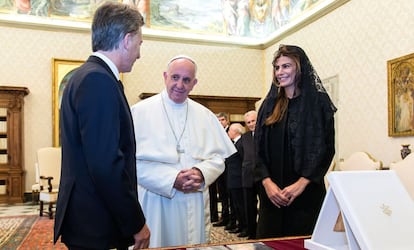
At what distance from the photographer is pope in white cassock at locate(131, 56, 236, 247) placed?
2338 mm

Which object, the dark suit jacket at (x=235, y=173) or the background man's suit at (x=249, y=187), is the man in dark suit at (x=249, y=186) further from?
the dark suit jacket at (x=235, y=173)

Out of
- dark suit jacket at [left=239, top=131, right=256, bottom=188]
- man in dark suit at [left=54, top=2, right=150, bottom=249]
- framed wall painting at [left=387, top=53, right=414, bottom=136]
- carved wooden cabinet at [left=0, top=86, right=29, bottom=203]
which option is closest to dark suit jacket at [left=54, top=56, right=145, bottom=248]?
man in dark suit at [left=54, top=2, right=150, bottom=249]

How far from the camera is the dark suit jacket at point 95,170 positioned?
152 centimetres

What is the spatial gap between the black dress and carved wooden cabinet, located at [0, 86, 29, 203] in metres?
8.11

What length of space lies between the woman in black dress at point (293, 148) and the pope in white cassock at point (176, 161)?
371 millimetres

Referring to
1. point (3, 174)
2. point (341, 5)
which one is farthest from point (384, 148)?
point (3, 174)

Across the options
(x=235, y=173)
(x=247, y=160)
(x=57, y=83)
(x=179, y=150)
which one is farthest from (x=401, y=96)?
(x=57, y=83)

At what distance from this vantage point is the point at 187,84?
2.54m

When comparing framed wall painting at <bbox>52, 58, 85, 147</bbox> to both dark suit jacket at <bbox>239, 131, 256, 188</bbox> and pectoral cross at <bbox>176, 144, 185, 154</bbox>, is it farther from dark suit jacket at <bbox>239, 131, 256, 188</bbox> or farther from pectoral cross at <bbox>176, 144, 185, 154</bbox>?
pectoral cross at <bbox>176, 144, 185, 154</bbox>

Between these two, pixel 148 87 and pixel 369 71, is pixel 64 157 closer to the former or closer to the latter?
pixel 369 71

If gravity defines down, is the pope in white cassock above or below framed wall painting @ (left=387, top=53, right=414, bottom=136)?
below

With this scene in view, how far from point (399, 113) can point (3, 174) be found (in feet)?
26.7

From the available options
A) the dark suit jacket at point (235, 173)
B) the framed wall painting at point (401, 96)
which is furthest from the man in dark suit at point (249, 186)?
the framed wall painting at point (401, 96)

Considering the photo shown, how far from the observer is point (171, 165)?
242 cm
